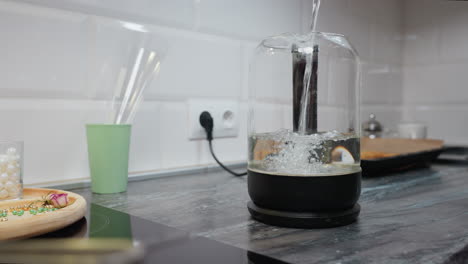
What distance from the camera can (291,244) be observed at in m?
0.44

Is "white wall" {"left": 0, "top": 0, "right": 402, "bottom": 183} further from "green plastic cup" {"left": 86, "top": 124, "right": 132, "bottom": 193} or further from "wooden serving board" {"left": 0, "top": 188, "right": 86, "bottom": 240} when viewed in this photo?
"wooden serving board" {"left": 0, "top": 188, "right": 86, "bottom": 240}

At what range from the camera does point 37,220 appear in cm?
45

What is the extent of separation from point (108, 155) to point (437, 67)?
4.73 ft

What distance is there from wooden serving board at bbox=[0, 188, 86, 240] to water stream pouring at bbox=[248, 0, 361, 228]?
0.72 ft

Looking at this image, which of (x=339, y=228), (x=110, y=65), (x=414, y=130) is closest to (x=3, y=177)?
(x=110, y=65)

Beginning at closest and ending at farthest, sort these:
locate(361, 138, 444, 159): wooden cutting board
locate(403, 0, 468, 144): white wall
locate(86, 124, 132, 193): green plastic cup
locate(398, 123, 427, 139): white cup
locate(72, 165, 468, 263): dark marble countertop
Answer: locate(72, 165, 468, 263): dark marble countertop
locate(86, 124, 132, 193): green plastic cup
locate(361, 138, 444, 159): wooden cutting board
locate(398, 123, 427, 139): white cup
locate(403, 0, 468, 144): white wall

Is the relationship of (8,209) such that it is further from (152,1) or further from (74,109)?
(152,1)

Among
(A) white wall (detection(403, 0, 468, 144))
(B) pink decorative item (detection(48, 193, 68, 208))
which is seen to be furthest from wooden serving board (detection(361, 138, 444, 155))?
(B) pink decorative item (detection(48, 193, 68, 208))

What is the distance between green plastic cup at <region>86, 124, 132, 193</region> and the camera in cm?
72

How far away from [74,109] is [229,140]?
1.37 feet

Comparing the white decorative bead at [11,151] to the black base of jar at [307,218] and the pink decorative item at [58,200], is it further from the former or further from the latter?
the black base of jar at [307,218]

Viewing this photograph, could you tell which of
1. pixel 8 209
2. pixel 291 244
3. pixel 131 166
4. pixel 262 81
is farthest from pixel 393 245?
pixel 131 166

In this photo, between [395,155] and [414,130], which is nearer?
[395,155]

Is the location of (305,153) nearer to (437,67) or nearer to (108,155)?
(108,155)
